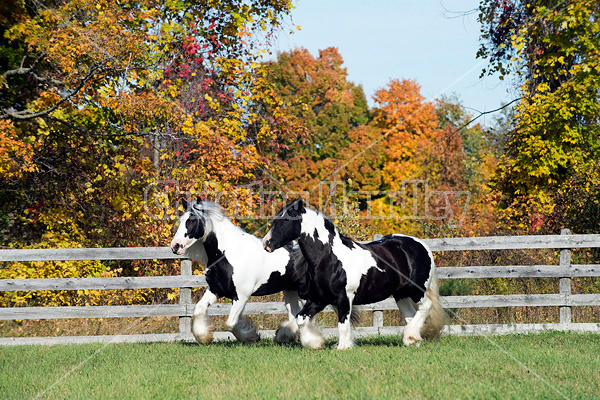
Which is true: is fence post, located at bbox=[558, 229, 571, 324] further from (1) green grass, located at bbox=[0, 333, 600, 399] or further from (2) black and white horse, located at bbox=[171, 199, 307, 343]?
(2) black and white horse, located at bbox=[171, 199, 307, 343]

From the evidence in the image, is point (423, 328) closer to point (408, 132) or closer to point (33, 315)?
point (33, 315)

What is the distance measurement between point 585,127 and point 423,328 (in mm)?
9832

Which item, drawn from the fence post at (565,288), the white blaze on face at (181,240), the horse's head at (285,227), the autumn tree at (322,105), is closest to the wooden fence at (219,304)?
the fence post at (565,288)

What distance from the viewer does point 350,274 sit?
7.57 metres

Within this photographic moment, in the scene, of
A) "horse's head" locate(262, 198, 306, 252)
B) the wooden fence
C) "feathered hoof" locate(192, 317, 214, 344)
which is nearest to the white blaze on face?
"feathered hoof" locate(192, 317, 214, 344)

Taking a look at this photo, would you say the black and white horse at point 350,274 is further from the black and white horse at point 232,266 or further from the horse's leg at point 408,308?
the black and white horse at point 232,266

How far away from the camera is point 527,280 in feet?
36.9

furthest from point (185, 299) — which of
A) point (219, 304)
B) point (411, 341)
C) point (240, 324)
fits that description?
point (411, 341)

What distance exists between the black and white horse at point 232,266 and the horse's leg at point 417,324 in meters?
1.62

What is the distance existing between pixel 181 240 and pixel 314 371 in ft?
8.91

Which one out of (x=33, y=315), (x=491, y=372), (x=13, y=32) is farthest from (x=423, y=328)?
(x=13, y=32)

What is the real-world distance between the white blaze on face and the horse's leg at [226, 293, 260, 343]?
1052 millimetres

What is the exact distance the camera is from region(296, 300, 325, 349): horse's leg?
294 inches

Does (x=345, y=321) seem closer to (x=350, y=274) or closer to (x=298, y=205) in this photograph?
(x=350, y=274)
